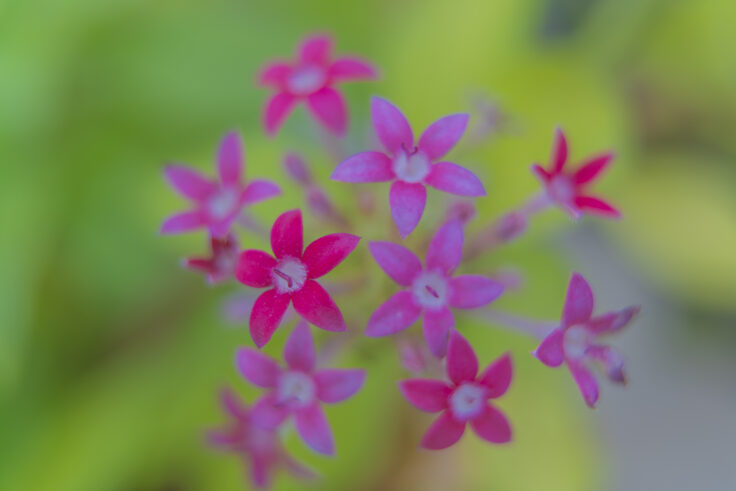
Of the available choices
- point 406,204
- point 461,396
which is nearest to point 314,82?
point 406,204

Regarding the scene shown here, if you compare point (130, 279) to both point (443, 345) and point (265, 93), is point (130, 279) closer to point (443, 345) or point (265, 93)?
point (265, 93)

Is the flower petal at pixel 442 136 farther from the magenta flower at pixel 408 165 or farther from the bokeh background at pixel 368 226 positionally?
the bokeh background at pixel 368 226

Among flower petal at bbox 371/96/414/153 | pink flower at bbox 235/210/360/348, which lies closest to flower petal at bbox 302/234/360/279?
pink flower at bbox 235/210/360/348

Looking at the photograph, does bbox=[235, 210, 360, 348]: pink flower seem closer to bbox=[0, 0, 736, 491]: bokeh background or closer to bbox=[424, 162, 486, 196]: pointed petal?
bbox=[424, 162, 486, 196]: pointed petal

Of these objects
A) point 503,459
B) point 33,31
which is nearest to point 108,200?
point 33,31

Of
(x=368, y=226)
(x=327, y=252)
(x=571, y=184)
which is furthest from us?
(x=368, y=226)

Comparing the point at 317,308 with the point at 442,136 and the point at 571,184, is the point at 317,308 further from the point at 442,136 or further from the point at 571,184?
the point at 571,184
